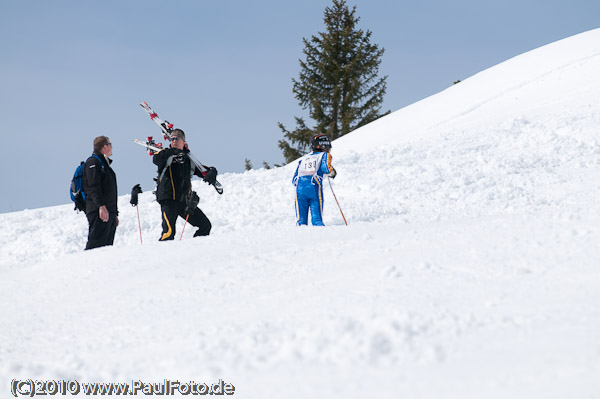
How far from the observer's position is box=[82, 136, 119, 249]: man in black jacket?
681 cm

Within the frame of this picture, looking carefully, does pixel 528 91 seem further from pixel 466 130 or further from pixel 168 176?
pixel 168 176

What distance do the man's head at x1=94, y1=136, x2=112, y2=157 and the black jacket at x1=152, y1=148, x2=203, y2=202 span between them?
2.05ft

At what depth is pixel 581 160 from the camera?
11141 mm

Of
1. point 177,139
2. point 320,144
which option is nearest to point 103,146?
point 177,139

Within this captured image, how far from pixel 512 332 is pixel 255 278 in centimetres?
223

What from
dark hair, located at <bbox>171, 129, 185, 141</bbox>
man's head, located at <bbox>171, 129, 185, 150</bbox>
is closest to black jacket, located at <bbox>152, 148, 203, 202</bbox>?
man's head, located at <bbox>171, 129, 185, 150</bbox>

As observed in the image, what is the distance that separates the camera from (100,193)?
22.4 ft

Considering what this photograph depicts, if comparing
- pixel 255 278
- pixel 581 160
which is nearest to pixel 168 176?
pixel 255 278

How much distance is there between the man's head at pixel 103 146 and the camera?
700cm

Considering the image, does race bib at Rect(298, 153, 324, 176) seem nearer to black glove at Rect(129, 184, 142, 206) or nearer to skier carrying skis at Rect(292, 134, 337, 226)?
skier carrying skis at Rect(292, 134, 337, 226)

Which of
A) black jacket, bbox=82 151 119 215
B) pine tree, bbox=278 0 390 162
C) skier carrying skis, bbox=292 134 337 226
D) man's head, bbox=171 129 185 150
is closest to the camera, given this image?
black jacket, bbox=82 151 119 215

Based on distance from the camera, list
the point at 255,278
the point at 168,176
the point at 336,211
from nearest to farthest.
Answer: the point at 255,278 < the point at 168,176 < the point at 336,211

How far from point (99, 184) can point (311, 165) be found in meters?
3.08

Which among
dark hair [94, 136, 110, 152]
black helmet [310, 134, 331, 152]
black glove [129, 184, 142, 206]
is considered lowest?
black glove [129, 184, 142, 206]
